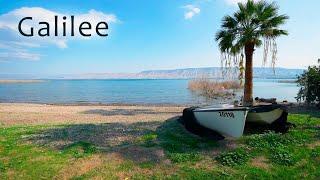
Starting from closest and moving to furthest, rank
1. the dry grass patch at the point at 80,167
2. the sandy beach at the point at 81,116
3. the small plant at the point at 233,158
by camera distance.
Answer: the dry grass patch at the point at 80,167 < the small plant at the point at 233,158 < the sandy beach at the point at 81,116

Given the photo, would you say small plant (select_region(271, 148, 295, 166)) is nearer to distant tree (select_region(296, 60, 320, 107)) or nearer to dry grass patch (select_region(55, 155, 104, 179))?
dry grass patch (select_region(55, 155, 104, 179))

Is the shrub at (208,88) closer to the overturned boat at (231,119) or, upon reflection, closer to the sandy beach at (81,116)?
the sandy beach at (81,116)

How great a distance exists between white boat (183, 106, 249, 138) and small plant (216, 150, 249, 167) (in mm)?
1295

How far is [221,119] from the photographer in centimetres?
1239

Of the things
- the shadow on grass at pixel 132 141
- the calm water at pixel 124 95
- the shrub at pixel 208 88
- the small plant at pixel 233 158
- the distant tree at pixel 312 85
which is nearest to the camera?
the small plant at pixel 233 158

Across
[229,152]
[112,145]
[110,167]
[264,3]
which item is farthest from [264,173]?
[264,3]

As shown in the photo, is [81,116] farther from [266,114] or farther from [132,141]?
[266,114]

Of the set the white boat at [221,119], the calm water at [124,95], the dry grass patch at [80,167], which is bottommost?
the calm water at [124,95]

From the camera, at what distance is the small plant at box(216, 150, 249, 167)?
388 inches

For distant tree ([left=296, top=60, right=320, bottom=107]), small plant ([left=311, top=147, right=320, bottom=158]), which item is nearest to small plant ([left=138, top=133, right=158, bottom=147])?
small plant ([left=311, top=147, right=320, bottom=158])

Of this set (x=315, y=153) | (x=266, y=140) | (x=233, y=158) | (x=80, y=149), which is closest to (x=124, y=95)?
(x=80, y=149)

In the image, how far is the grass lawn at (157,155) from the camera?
920cm

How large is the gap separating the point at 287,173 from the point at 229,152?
187 cm

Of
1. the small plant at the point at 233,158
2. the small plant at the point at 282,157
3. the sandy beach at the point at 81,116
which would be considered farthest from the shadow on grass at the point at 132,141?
the sandy beach at the point at 81,116
